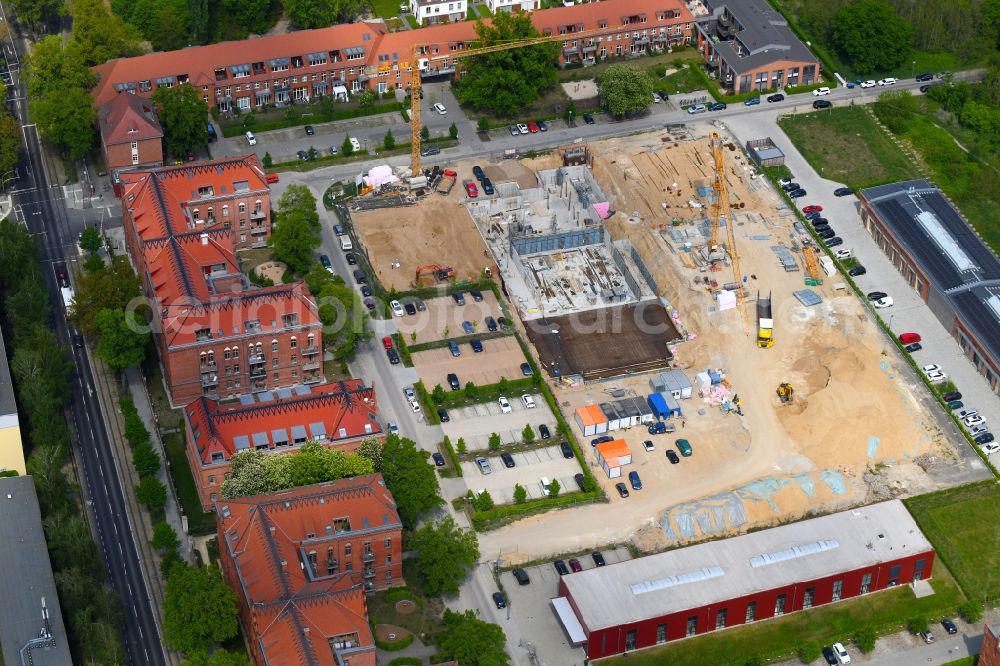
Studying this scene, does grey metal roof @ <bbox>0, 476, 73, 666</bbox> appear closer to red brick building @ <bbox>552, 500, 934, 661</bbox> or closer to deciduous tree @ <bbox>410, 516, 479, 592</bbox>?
deciduous tree @ <bbox>410, 516, 479, 592</bbox>

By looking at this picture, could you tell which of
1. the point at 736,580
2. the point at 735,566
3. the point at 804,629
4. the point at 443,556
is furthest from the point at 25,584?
the point at 804,629

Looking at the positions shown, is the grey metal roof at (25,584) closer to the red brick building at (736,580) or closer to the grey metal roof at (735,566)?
the red brick building at (736,580)

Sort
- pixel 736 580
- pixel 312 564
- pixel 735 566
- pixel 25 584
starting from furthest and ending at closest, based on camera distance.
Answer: pixel 735 566
pixel 736 580
pixel 312 564
pixel 25 584

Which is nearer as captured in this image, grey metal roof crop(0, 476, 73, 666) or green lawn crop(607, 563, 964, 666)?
grey metal roof crop(0, 476, 73, 666)

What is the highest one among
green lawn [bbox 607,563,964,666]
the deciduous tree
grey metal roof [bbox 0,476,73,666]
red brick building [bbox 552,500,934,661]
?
grey metal roof [bbox 0,476,73,666]

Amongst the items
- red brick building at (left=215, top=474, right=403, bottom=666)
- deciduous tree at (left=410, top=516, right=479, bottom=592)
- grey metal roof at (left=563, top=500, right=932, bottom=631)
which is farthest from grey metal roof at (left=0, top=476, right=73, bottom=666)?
grey metal roof at (left=563, top=500, right=932, bottom=631)

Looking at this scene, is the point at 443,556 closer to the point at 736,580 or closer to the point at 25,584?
the point at 736,580

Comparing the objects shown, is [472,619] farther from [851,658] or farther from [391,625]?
[851,658]
